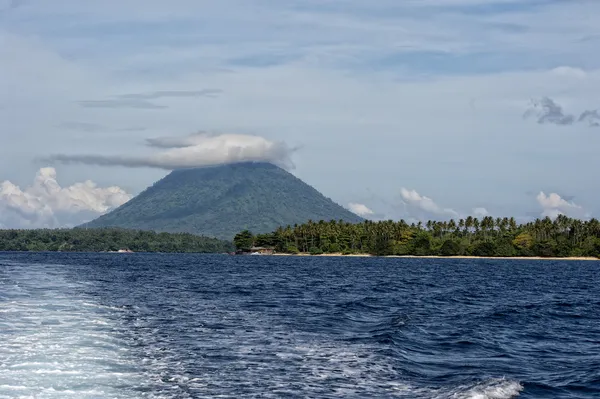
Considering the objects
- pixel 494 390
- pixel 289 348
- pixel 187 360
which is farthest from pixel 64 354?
pixel 494 390

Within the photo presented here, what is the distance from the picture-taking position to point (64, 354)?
34938mm

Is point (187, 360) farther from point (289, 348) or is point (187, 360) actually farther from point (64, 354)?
point (289, 348)

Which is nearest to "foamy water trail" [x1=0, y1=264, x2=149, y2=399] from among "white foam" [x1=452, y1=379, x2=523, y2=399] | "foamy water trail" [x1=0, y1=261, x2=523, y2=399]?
"foamy water trail" [x1=0, y1=261, x2=523, y2=399]

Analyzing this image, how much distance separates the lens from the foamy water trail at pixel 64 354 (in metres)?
28.2

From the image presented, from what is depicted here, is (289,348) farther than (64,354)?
Yes

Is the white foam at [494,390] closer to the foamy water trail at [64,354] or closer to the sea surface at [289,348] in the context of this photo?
the sea surface at [289,348]

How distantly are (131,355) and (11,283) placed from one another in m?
53.1

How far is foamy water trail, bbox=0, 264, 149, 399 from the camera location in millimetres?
28172

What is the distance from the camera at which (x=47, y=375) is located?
3006cm

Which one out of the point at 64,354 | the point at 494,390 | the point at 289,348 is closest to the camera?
the point at 494,390

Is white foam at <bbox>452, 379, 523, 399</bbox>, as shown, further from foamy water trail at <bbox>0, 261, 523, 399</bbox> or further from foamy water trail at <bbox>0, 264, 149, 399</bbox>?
foamy water trail at <bbox>0, 264, 149, 399</bbox>

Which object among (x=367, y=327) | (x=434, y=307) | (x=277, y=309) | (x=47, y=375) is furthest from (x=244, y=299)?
(x=47, y=375)

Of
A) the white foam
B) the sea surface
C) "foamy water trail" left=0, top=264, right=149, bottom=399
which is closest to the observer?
"foamy water trail" left=0, top=264, right=149, bottom=399

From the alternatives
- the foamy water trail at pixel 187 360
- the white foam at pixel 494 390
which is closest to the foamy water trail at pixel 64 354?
the foamy water trail at pixel 187 360
